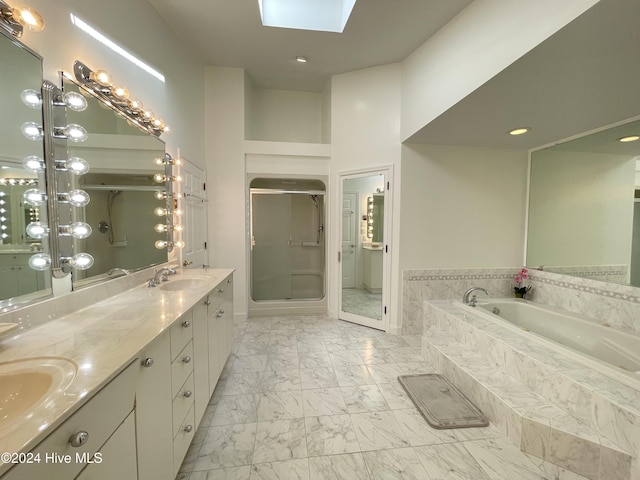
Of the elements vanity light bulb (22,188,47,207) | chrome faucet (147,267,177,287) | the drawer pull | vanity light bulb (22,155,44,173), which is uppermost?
vanity light bulb (22,155,44,173)

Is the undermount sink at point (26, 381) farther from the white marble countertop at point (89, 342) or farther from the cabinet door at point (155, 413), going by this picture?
the cabinet door at point (155, 413)

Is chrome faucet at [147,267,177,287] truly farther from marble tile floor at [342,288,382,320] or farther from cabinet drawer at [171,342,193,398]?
marble tile floor at [342,288,382,320]

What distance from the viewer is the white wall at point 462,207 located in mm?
2936

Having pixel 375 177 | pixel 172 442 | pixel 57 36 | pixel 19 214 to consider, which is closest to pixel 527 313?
pixel 375 177

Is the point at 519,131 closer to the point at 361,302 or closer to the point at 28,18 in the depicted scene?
the point at 361,302

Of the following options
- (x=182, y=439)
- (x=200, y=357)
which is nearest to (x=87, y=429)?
(x=182, y=439)

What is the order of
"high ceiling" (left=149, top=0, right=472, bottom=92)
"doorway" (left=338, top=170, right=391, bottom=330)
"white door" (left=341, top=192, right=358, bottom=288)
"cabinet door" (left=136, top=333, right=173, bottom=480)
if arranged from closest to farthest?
"cabinet door" (left=136, top=333, right=173, bottom=480), "high ceiling" (left=149, top=0, right=472, bottom=92), "doorway" (left=338, top=170, right=391, bottom=330), "white door" (left=341, top=192, right=358, bottom=288)

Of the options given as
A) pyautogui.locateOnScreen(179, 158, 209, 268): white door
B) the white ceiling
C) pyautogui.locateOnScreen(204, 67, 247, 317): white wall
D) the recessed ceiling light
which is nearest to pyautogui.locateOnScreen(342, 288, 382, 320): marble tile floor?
pyautogui.locateOnScreen(204, 67, 247, 317): white wall

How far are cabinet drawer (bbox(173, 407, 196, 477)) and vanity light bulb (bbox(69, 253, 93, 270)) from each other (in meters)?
0.92

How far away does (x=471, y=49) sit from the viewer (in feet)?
5.84

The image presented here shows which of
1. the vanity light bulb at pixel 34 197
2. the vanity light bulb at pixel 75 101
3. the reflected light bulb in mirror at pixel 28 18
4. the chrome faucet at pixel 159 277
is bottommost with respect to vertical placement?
the chrome faucet at pixel 159 277

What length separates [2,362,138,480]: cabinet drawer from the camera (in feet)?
1.74

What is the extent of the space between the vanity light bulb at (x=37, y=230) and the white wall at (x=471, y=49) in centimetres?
250

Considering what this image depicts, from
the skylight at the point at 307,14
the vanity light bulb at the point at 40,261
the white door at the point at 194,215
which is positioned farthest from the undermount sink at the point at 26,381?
the skylight at the point at 307,14
